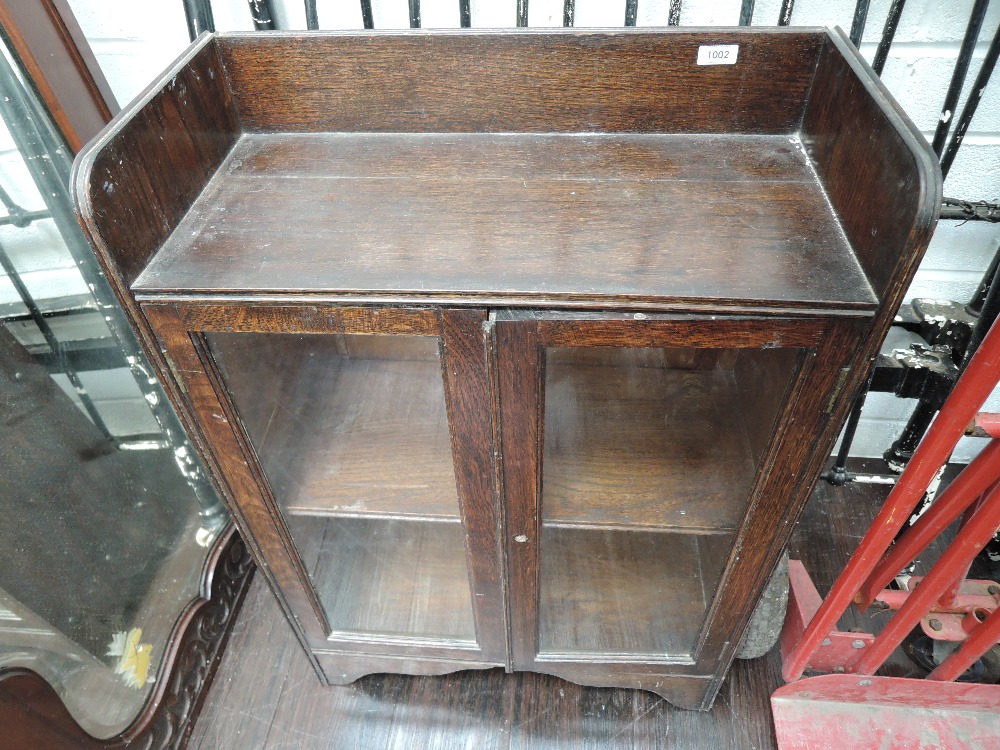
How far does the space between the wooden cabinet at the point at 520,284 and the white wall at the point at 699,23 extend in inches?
9.6

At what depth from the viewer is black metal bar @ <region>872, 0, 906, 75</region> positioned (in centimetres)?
105

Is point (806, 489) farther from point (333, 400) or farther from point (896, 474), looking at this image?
point (896, 474)

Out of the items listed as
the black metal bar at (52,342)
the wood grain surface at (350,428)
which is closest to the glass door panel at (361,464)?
the wood grain surface at (350,428)

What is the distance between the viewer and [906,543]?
1094mm

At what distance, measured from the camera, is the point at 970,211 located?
122 cm

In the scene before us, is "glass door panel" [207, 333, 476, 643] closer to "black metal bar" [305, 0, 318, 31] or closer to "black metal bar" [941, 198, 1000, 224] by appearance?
"black metal bar" [305, 0, 318, 31]

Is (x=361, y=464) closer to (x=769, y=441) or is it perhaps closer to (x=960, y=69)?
(x=769, y=441)

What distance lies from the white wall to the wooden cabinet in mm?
245

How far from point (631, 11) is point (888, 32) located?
0.39 meters

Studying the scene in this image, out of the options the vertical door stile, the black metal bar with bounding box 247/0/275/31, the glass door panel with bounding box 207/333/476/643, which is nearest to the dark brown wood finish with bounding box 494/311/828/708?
the vertical door stile

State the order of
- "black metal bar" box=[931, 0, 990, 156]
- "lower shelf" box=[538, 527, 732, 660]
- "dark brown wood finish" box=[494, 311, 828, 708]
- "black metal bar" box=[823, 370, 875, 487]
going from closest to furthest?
"dark brown wood finish" box=[494, 311, 828, 708] < "black metal bar" box=[931, 0, 990, 156] < "lower shelf" box=[538, 527, 732, 660] < "black metal bar" box=[823, 370, 875, 487]

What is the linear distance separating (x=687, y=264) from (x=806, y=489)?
14.4 inches

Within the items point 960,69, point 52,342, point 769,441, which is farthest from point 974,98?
point 52,342

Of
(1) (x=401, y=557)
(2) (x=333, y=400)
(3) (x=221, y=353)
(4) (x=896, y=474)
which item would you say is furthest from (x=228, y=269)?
(4) (x=896, y=474)
